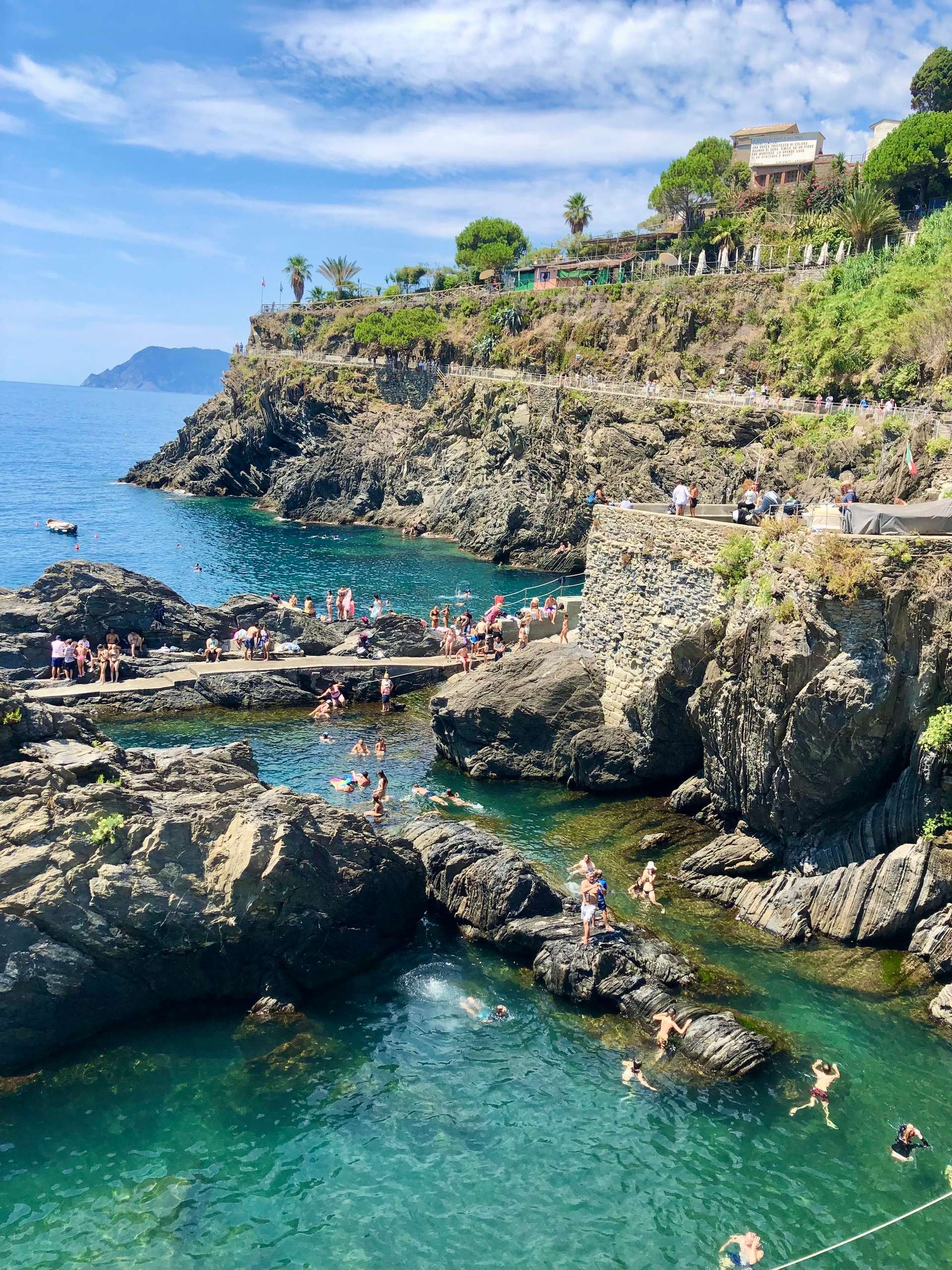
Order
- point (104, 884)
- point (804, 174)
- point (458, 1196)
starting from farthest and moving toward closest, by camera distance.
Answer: point (804, 174) < point (104, 884) < point (458, 1196)

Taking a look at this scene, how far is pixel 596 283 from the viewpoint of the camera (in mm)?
81438

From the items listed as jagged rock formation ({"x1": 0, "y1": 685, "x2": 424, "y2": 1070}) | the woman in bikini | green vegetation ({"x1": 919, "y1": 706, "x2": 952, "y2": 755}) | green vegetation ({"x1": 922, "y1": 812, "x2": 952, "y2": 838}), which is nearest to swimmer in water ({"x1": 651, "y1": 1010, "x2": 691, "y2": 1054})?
the woman in bikini

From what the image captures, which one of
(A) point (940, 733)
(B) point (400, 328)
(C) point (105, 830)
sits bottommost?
(C) point (105, 830)

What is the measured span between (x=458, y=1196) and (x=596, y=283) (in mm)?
79367

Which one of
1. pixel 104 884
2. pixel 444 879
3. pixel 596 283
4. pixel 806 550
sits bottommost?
pixel 444 879

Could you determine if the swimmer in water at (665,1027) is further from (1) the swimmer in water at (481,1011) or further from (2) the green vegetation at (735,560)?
(2) the green vegetation at (735,560)

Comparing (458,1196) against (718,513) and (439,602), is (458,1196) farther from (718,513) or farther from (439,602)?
(439,602)

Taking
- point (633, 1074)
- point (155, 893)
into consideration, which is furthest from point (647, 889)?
point (155, 893)

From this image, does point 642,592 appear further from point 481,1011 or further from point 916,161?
point 916,161

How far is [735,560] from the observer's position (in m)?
22.0

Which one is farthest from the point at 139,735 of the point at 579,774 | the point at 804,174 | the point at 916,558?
the point at 804,174

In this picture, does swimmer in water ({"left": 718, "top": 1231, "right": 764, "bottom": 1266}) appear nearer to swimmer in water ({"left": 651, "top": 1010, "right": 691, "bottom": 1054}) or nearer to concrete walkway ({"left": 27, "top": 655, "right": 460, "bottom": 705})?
swimmer in water ({"left": 651, "top": 1010, "right": 691, "bottom": 1054})

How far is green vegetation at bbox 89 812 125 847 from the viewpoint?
1581cm

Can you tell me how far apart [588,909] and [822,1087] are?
4807 mm
